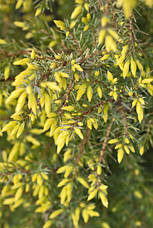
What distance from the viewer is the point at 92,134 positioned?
1285mm

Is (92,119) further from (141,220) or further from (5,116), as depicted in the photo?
(141,220)

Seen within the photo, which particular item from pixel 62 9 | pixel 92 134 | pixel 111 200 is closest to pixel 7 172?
pixel 92 134

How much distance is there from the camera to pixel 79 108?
3.46 ft

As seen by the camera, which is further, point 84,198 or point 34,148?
point 34,148

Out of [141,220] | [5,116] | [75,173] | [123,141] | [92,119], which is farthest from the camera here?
[141,220]

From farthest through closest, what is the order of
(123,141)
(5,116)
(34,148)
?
(34,148), (5,116), (123,141)

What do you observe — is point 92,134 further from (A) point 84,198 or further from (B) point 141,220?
(B) point 141,220

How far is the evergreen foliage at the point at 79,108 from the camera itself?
93 cm

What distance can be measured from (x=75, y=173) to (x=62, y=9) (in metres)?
1.20

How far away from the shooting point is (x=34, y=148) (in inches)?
63.7

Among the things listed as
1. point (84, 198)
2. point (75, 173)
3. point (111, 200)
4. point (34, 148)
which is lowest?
point (111, 200)

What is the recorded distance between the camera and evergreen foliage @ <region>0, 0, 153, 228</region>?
3.04ft

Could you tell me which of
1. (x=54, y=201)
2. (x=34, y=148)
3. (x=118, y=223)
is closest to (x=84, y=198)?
(x=54, y=201)

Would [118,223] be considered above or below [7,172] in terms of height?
below
